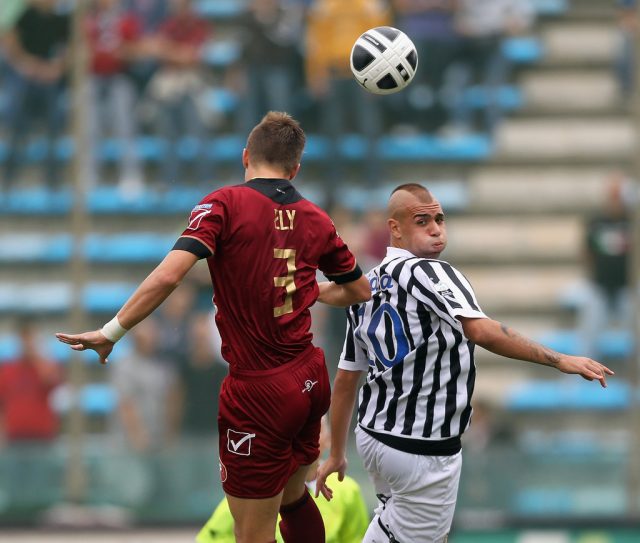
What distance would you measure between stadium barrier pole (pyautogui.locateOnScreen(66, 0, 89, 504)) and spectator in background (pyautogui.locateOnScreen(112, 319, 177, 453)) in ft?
1.16

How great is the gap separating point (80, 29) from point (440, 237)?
16.2ft

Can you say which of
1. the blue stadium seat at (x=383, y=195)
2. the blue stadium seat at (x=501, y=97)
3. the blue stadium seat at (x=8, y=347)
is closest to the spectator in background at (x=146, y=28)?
the blue stadium seat at (x=383, y=195)

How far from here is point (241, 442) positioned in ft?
16.8

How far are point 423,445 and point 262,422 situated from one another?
653mm

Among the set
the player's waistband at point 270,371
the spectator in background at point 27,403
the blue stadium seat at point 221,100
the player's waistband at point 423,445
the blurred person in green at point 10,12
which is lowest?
the spectator in background at point 27,403

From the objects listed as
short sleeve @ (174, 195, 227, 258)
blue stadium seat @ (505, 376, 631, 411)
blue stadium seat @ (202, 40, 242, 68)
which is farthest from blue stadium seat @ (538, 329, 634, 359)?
short sleeve @ (174, 195, 227, 258)

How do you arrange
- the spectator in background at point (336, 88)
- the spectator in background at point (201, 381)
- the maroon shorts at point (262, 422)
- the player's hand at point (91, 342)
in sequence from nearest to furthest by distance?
the player's hand at point (91, 342)
the maroon shorts at point (262, 422)
the spectator in background at point (201, 381)
the spectator in background at point (336, 88)

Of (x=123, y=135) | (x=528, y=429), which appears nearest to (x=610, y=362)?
(x=528, y=429)

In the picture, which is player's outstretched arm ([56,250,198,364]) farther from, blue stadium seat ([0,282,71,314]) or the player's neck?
blue stadium seat ([0,282,71,314])

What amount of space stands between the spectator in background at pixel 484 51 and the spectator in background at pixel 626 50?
34.5 inches

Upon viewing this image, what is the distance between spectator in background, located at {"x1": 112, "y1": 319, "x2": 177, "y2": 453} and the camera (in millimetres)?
9648

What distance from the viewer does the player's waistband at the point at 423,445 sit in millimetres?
5336

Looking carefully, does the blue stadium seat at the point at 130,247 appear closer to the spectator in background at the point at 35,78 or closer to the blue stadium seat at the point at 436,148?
the spectator in background at the point at 35,78

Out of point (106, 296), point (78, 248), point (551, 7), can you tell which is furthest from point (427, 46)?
point (78, 248)
